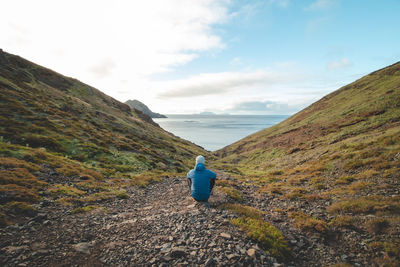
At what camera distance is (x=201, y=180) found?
36.0 feet

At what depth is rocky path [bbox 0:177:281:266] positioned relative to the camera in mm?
6398

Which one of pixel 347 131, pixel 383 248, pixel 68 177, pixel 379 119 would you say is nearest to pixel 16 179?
pixel 68 177

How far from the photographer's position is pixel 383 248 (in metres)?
7.46

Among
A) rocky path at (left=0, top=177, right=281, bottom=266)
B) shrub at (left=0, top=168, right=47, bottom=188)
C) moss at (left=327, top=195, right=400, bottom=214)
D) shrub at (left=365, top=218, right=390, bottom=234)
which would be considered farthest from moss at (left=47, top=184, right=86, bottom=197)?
shrub at (left=365, top=218, right=390, bottom=234)

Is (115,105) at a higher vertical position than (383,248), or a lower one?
higher

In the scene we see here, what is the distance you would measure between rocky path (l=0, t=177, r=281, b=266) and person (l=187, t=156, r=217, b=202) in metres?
0.87

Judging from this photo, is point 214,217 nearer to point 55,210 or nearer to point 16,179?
point 55,210

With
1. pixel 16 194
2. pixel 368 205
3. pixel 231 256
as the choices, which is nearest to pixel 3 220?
pixel 16 194

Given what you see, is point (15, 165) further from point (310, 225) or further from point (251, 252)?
point (310, 225)

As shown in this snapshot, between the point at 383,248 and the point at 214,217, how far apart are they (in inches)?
284

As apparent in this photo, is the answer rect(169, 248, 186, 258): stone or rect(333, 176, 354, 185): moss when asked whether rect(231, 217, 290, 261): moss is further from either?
rect(333, 176, 354, 185): moss

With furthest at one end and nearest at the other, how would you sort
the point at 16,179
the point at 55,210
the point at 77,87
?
the point at 77,87 < the point at 16,179 < the point at 55,210

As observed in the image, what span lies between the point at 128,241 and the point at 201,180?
4.89 metres

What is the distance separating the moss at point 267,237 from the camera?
23.4 ft
